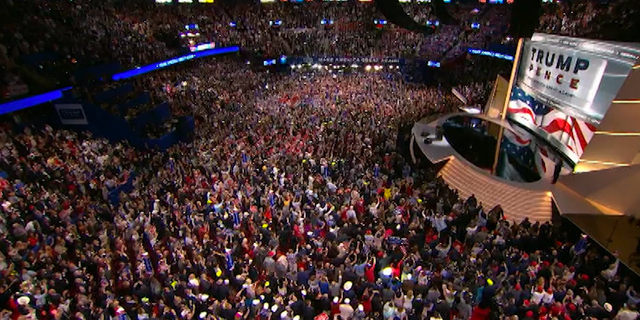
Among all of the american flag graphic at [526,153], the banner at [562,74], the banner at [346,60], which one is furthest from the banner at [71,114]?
the banner at [346,60]

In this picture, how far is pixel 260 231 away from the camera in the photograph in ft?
27.6

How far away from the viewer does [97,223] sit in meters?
8.63

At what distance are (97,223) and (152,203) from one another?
136 cm

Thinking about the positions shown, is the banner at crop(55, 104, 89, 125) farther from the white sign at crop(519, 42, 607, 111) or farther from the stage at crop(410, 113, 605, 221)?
the white sign at crop(519, 42, 607, 111)

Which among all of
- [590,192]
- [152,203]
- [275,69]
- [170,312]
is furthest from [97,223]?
[275,69]

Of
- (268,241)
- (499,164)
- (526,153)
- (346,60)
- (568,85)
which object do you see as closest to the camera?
(268,241)

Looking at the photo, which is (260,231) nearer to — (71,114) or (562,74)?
(562,74)

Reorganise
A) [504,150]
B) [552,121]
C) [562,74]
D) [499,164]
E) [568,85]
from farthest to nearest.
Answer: [504,150] → [499,164] → [552,121] → [562,74] → [568,85]

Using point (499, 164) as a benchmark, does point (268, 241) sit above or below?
above

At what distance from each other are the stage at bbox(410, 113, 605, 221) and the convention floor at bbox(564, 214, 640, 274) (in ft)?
0.69

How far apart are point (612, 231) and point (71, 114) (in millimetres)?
17993

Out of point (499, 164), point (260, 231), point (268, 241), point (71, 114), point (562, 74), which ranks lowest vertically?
point (499, 164)

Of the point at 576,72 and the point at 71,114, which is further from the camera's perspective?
the point at 71,114

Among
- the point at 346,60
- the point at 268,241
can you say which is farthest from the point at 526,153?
the point at 346,60
